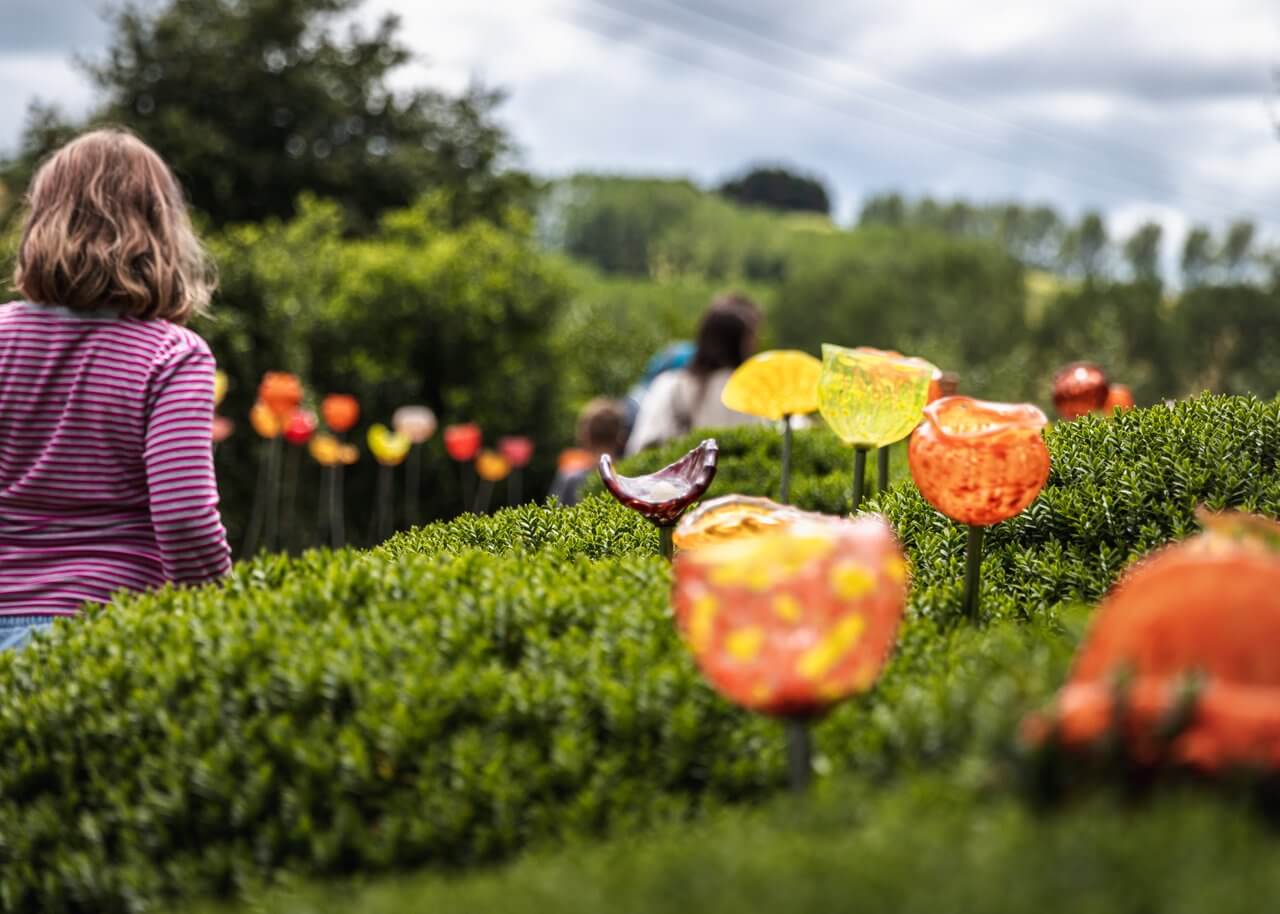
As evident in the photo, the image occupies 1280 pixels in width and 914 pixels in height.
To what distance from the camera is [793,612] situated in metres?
1.54

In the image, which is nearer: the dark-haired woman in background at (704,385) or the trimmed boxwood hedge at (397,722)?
the trimmed boxwood hedge at (397,722)

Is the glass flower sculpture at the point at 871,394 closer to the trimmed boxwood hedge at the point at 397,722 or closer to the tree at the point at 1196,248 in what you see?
the trimmed boxwood hedge at the point at 397,722

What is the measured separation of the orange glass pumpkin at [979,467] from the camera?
2.37 metres

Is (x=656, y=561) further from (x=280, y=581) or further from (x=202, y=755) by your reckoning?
(x=202, y=755)

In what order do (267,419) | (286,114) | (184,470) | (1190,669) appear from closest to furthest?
(1190,669)
(184,470)
(267,419)
(286,114)

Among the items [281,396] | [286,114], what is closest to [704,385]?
[281,396]

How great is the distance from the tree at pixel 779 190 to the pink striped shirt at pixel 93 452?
7719cm

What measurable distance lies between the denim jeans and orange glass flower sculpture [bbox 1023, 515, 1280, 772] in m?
2.28

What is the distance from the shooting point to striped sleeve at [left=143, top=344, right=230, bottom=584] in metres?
2.79

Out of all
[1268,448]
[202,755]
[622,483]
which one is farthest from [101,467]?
[1268,448]

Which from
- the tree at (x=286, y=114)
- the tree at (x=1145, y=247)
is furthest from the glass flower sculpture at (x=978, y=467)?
the tree at (x=1145, y=247)

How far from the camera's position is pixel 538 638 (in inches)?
90.4

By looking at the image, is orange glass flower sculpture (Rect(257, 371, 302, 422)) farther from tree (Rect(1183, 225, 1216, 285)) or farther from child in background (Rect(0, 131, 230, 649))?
tree (Rect(1183, 225, 1216, 285))

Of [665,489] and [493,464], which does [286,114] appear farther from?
[665,489]
